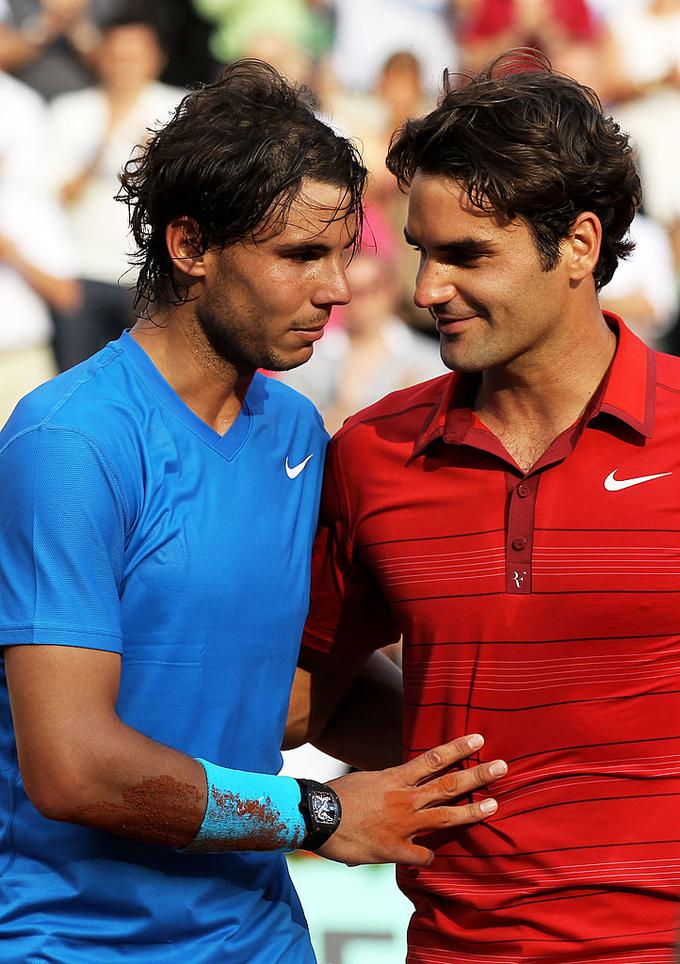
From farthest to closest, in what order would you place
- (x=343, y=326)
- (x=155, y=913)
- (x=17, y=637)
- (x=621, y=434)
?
(x=343, y=326)
(x=621, y=434)
(x=155, y=913)
(x=17, y=637)

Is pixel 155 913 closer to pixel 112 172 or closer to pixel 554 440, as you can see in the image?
pixel 554 440

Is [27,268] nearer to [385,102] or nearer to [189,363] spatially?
[385,102]

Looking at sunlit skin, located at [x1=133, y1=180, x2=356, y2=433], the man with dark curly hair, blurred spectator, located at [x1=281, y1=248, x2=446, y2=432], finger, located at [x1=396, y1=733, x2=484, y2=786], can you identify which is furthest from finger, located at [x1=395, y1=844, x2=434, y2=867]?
blurred spectator, located at [x1=281, y1=248, x2=446, y2=432]

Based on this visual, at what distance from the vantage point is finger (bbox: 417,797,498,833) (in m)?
2.47

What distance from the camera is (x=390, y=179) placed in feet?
18.9

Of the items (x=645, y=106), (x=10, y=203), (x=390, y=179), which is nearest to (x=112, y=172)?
(x=10, y=203)

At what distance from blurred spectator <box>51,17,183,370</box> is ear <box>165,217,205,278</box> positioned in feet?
11.1

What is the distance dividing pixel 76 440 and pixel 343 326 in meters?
3.54

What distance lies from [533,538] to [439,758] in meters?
0.41

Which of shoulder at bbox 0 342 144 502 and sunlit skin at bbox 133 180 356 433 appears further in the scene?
sunlit skin at bbox 133 180 356 433

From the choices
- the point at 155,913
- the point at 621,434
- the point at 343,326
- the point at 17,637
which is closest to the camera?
the point at 17,637

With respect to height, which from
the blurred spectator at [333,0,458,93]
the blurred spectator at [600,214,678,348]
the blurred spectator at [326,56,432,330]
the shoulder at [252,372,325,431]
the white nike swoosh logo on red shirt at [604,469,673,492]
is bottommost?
the white nike swoosh logo on red shirt at [604,469,673,492]

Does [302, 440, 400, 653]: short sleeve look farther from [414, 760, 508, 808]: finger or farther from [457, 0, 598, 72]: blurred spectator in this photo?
[457, 0, 598, 72]: blurred spectator

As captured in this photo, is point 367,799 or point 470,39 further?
point 470,39
